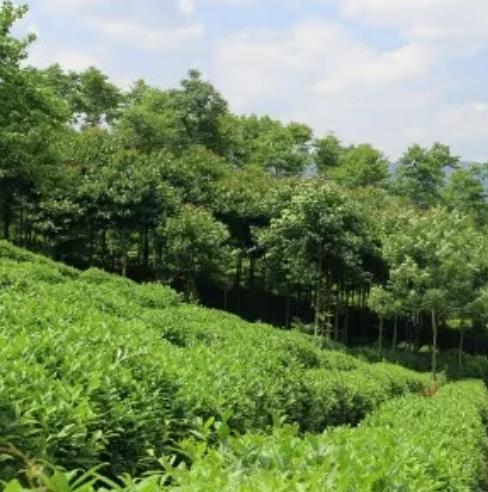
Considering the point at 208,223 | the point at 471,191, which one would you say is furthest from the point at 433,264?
the point at 471,191

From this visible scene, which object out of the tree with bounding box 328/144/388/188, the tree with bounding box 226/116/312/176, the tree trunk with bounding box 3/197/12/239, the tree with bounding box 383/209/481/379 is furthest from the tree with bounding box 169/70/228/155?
the tree with bounding box 383/209/481/379

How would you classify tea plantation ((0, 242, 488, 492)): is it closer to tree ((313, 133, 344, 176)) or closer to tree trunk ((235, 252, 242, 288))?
tree trunk ((235, 252, 242, 288))

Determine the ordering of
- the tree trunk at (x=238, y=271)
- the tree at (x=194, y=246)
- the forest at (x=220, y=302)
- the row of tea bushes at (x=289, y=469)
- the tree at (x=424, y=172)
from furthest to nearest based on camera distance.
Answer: the tree at (x=424, y=172)
the tree trunk at (x=238, y=271)
the tree at (x=194, y=246)
the forest at (x=220, y=302)
the row of tea bushes at (x=289, y=469)

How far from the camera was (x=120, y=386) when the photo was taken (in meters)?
4.69

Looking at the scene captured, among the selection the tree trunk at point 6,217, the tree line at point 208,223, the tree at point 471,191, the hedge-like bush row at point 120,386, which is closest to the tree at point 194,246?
the tree line at point 208,223

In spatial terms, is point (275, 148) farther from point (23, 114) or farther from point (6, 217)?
point (23, 114)

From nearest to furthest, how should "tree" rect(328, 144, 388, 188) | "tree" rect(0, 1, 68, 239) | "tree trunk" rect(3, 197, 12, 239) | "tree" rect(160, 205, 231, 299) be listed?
"tree" rect(0, 1, 68, 239) → "tree" rect(160, 205, 231, 299) → "tree trunk" rect(3, 197, 12, 239) → "tree" rect(328, 144, 388, 188)

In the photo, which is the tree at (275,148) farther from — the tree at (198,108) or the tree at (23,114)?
the tree at (23,114)

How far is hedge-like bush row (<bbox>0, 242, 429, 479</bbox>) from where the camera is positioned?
3664 millimetres

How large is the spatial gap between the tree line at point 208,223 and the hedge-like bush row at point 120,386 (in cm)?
1150

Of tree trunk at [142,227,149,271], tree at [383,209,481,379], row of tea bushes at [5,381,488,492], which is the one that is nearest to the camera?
row of tea bushes at [5,381,488,492]

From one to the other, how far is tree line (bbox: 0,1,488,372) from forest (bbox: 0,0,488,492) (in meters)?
0.10

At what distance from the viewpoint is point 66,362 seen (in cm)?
478

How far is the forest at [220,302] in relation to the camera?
3650 millimetres
